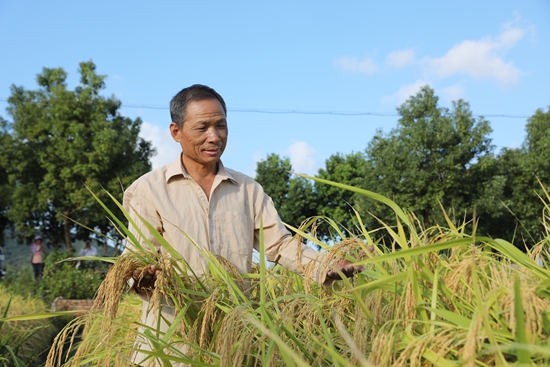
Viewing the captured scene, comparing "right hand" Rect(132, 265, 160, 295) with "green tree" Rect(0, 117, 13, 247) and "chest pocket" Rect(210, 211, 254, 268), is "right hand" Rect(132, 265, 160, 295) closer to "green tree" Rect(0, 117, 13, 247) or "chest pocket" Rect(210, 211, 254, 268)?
"chest pocket" Rect(210, 211, 254, 268)

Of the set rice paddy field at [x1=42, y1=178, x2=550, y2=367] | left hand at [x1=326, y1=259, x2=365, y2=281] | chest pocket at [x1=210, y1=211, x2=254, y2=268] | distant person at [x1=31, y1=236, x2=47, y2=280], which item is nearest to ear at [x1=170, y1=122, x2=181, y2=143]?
chest pocket at [x1=210, y1=211, x2=254, y2=268]

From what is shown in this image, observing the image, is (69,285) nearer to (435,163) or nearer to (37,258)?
(37,258)

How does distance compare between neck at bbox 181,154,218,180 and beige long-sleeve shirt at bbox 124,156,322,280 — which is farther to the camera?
neck at bbox 181,154,218,180

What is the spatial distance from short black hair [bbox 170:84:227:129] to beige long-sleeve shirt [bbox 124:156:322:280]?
0.71ft

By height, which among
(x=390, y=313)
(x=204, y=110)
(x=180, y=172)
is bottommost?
(x=390, y=313)

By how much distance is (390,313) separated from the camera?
1698 millimetres

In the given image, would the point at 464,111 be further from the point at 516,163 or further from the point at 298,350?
the point at 298,350

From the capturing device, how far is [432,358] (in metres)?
1.32

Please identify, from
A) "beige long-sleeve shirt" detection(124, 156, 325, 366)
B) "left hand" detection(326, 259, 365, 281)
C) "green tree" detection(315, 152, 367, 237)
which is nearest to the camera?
"left hand" detection(326, 259, 365, 281)

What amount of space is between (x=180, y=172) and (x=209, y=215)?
24 cm

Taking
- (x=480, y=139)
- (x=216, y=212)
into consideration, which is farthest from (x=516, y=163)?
(x=216, y=212)

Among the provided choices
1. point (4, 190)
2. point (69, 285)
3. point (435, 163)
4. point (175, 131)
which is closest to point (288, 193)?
point (435, 163)

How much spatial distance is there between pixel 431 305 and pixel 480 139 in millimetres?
23597

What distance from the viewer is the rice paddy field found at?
1274 mm
